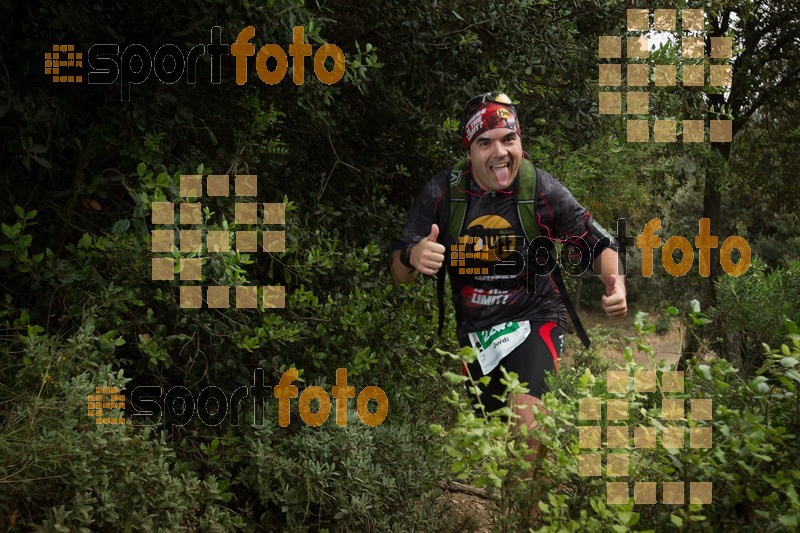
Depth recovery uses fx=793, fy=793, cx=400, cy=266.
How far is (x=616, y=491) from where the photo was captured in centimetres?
315

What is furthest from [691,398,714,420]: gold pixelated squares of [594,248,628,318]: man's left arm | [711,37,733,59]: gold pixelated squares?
[711,37,733,59]: gold pixelated squares

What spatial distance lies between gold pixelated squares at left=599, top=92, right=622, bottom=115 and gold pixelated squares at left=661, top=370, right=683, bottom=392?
4.00 m

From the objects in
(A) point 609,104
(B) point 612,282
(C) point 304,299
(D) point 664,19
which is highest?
(D) point 664,19

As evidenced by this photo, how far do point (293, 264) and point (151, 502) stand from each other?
189 cm

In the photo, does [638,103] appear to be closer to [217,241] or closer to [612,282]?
[612,282]

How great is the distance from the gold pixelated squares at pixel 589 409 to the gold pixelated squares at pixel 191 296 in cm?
257

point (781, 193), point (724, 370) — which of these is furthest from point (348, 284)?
point (781, 193)

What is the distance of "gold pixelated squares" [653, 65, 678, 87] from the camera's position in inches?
256

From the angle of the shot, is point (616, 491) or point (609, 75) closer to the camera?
point (616, 491)

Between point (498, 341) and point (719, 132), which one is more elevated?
point (719, 132)

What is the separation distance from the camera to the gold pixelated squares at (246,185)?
5508 millimetres

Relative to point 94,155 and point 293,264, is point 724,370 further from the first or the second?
point 94,155

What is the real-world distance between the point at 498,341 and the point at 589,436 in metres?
1.38

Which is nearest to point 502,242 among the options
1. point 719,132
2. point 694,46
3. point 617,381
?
point 617,381
